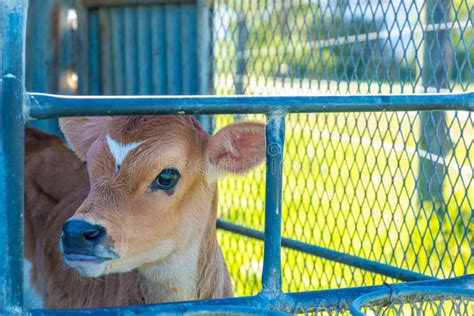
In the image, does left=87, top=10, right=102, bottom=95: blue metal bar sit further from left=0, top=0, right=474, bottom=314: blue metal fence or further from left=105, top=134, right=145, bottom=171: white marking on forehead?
left=0, top=0, right=474, bottom=314: blue metal fence

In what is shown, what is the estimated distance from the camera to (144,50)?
5762 millimetres

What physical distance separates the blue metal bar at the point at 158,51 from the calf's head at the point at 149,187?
6.29ft

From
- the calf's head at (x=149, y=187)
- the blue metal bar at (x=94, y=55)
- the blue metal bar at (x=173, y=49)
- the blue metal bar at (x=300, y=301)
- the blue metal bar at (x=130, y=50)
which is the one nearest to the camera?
the blue metal bar at (x=300, y=301)

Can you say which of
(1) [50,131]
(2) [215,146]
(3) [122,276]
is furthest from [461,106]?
(1) [50,131]

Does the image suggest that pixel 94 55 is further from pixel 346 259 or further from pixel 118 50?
pixel 346 259

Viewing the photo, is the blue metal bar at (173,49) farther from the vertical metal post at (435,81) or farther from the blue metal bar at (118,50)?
the vertical metal post at (435,81)

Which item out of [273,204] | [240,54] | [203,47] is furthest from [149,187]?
[240,54]

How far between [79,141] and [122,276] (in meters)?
0.69

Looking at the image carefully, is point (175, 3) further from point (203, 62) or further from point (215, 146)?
point (215, 146)

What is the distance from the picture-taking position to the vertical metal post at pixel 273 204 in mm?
2508

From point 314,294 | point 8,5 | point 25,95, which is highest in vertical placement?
point 8,5

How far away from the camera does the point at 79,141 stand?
418cm

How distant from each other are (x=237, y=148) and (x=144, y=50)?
2327 mm

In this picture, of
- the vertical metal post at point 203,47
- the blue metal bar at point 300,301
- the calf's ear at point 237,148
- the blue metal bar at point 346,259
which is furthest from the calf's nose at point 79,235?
the vertical metal post at point 203,47
